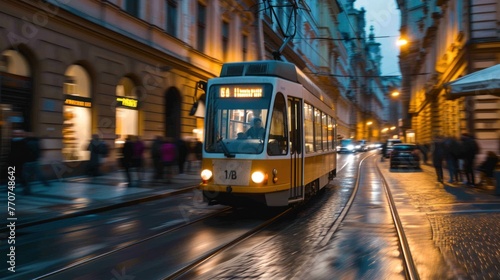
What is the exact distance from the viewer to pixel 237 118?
855cm

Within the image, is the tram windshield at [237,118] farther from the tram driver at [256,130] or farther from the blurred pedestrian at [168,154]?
the blurred pedestrian at [168,154]

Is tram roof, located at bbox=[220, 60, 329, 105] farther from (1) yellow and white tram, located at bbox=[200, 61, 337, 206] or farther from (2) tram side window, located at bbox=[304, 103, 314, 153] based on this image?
(2) tram side window, located at bbox=[304, 103, 314, 153]

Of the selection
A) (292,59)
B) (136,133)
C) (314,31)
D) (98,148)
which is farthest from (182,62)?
(314,31)

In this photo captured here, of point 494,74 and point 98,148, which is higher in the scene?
→ point 494,74

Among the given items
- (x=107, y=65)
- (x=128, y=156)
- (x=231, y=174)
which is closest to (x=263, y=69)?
(x=231, y=174)

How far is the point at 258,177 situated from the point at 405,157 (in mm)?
19048

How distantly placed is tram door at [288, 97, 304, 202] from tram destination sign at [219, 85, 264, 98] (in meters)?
0.76

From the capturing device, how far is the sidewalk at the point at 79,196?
9102 millimetres

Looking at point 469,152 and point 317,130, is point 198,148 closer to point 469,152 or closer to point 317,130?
point 317,130

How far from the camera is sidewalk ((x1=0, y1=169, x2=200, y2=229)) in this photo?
9.10 meters

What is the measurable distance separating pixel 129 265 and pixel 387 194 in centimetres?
958

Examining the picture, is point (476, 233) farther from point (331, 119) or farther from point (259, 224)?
point (331, 119)

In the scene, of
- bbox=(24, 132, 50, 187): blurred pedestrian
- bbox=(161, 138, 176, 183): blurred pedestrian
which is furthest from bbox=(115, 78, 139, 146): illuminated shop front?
bbox=(24, 132, 50, 187): blurred pedestrian

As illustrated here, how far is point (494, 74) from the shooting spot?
13.0 metres
